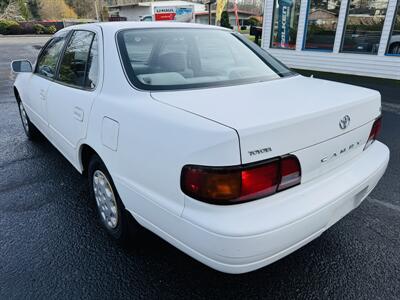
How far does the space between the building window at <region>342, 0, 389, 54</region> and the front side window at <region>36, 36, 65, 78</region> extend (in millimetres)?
8764

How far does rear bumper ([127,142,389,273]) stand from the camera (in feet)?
4.95

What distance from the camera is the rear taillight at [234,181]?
150 centimetres

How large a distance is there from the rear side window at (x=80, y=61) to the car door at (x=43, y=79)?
264 mm

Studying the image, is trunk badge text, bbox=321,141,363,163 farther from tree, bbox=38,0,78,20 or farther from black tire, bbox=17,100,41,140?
tree, bbox=38,0,78,20

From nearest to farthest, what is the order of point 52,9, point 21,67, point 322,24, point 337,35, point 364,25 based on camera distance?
point 21,67
point 364,25
point 337,35
point 322,24
point 52,9

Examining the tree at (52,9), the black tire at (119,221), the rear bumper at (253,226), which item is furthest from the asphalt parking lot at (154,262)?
the tree at (52,9)

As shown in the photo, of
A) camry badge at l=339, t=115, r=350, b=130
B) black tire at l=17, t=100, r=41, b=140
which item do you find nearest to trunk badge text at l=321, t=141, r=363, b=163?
camry badge at l=339, t=115, r=350, b=130

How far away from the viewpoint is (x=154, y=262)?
2.29 m

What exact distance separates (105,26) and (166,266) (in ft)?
6.07

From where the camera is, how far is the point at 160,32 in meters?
2.56


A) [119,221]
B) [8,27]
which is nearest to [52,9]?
[8,27]

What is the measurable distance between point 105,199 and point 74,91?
905 millimetres

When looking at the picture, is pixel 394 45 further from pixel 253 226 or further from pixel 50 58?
pixel 253 226

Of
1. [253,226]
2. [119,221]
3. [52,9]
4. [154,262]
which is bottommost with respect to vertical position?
[154,262]
